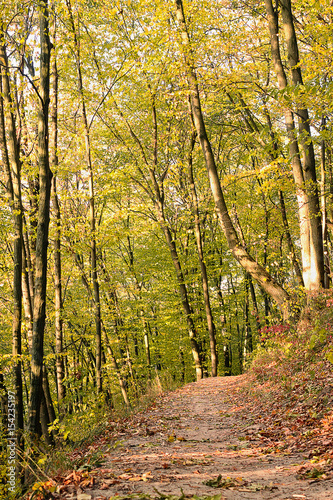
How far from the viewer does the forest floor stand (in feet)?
9.41

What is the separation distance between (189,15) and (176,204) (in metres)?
8.31

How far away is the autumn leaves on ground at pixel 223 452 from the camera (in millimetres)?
2906

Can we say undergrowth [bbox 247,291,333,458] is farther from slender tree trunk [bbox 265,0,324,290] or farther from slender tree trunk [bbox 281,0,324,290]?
slender tree trunk [bbox 265,0,324,290]

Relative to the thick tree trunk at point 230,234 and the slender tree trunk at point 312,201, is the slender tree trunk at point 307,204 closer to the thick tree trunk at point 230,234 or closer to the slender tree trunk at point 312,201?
the slender tree trunk at point 312,201

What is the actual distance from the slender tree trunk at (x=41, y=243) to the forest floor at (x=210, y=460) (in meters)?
1.40

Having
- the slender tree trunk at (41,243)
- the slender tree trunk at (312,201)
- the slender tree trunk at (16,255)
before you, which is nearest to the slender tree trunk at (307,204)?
the slender tree trunk at (312,201)

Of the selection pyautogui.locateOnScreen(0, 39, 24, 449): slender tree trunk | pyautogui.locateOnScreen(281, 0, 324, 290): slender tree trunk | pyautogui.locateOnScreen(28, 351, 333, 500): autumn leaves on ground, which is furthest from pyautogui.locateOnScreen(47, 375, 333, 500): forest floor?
pyautogui.locateOnScreen(0, 39, 24, 449): slender tree trunk

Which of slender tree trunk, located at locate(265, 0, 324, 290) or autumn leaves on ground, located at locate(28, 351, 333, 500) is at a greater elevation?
slender tree trunk, located at locate(265, 0, 324, 290)

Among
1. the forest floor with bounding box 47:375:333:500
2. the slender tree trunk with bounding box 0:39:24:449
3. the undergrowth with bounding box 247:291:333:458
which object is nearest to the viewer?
the forest floor with bounding box 47:375:333:500

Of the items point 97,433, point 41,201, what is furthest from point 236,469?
point 41,201

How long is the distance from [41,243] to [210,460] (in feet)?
15.1

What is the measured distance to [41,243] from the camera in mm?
6754

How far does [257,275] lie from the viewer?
9.52 metres

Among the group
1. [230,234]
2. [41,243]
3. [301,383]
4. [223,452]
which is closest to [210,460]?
[223,452]
